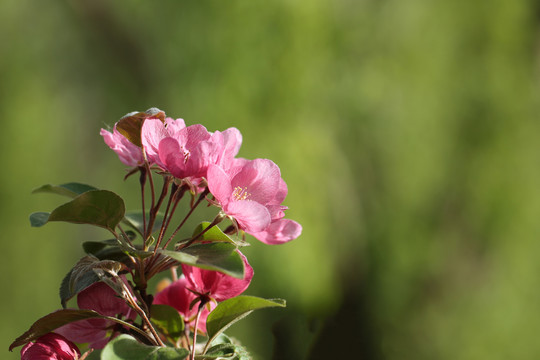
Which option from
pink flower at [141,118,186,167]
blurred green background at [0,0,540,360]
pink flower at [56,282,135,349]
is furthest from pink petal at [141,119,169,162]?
blurred green background at [0,0,540,360]

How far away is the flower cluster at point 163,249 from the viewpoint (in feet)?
1.25

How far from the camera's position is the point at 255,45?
3018 millimetres

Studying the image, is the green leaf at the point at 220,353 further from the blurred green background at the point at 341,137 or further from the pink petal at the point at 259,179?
the blurred green background at the point at 341,137

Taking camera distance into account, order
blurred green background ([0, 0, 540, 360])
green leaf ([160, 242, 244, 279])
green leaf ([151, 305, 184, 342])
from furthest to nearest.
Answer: blurred green background ([0, 0, 540, 360]) < green leaf ([151, 305, 184, 342]) < green leaf ([160, 242, 244, 279])

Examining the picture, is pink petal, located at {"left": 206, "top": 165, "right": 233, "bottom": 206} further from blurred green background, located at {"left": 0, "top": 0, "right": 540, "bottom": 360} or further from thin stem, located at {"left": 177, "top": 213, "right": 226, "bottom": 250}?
blurred green background, located at {"left": 0, "top": 0, "right": 540, "bottom": 360}

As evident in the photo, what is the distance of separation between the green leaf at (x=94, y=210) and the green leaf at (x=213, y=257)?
0.05 metres

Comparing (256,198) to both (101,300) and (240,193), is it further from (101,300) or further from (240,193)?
(101,300)

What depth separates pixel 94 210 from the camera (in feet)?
1.30

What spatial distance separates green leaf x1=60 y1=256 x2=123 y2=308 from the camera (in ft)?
1.24

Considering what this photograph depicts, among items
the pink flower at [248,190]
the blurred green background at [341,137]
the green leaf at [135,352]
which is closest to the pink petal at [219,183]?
the pink flower at [248,190]

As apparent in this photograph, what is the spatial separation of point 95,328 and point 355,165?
3310 millimetres

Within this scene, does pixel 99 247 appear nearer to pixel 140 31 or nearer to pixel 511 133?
pixel 140 31

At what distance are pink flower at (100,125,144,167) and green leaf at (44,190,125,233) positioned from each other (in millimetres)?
58

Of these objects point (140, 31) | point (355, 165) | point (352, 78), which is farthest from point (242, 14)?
point (355, 165)
